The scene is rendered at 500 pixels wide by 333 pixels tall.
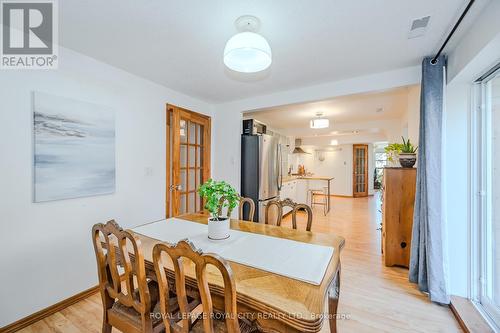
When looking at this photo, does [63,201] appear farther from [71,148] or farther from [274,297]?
[274,297]

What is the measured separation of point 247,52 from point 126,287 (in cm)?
167

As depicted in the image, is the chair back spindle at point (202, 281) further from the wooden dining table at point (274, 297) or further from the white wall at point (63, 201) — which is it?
the white wall at point (63, 201)

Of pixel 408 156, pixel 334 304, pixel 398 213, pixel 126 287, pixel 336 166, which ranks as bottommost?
pixel 334 304

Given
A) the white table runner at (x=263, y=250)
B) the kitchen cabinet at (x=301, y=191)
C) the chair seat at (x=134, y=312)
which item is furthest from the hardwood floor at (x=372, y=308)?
the kitchen cabinet at (x=301, y=191)

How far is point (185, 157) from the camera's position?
134 inches

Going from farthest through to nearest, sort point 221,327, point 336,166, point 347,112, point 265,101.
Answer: point 336,166, point 347,112, point 265,101, point 221,327

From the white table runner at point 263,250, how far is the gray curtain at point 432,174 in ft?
4.22

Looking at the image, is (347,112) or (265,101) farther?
(347,112)

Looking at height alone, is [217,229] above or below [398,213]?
above

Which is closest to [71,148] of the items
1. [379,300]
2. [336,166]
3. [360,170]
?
[379,300]

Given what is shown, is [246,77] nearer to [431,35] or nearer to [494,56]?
[431,35]

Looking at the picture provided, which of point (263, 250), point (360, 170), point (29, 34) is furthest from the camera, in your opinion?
point (360, 170)

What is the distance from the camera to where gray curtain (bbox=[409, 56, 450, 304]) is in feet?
6.62

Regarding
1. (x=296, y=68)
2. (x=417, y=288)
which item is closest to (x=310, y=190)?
(x=417, y=288)
